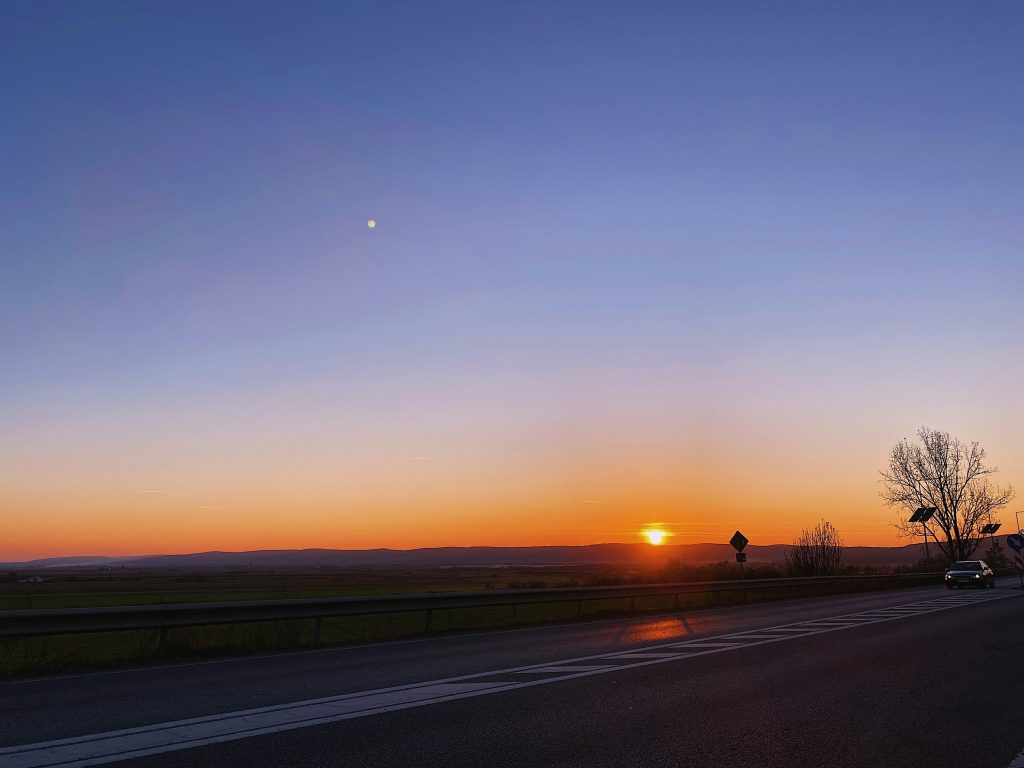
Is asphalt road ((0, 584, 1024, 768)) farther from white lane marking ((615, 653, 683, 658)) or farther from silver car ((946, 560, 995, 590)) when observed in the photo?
silver car ((946, 560, 995, 590))

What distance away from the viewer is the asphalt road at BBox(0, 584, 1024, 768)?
18.6ft

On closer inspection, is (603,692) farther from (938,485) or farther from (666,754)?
(938,485)

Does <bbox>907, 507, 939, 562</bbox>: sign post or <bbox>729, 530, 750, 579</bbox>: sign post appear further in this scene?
<bbox>907, 507, 939, 562</bbox>: sign post

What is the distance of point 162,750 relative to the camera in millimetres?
5680

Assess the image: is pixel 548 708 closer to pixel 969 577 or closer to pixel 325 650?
pixel 325 650

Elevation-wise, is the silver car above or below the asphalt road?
below

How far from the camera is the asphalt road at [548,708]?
5676 millimetres

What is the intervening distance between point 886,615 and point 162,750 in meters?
20.0

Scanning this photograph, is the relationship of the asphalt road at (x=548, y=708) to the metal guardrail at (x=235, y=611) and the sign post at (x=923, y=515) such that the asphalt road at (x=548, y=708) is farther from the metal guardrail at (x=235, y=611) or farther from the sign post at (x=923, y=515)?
the sign post at (x=923, y=515)

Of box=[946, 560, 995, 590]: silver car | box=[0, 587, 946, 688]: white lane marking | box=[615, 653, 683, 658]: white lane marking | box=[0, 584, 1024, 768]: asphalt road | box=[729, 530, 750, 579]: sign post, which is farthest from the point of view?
box=[946, 560, 995, 590]: silver car

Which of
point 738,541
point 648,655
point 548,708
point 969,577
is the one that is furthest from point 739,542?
point 548,708

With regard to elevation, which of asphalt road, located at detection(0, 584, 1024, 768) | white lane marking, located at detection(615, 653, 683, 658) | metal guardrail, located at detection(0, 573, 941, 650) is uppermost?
metal guardrail, located at detection(0, 573, 941, 650)

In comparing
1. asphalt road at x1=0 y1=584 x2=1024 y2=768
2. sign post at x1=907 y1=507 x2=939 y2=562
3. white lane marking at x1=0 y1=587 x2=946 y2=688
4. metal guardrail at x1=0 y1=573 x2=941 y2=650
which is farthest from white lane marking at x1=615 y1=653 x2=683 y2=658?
Result: sign post at x1=907 y1=507 x2=939 y2=562

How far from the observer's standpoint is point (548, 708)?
7438 millimetres
